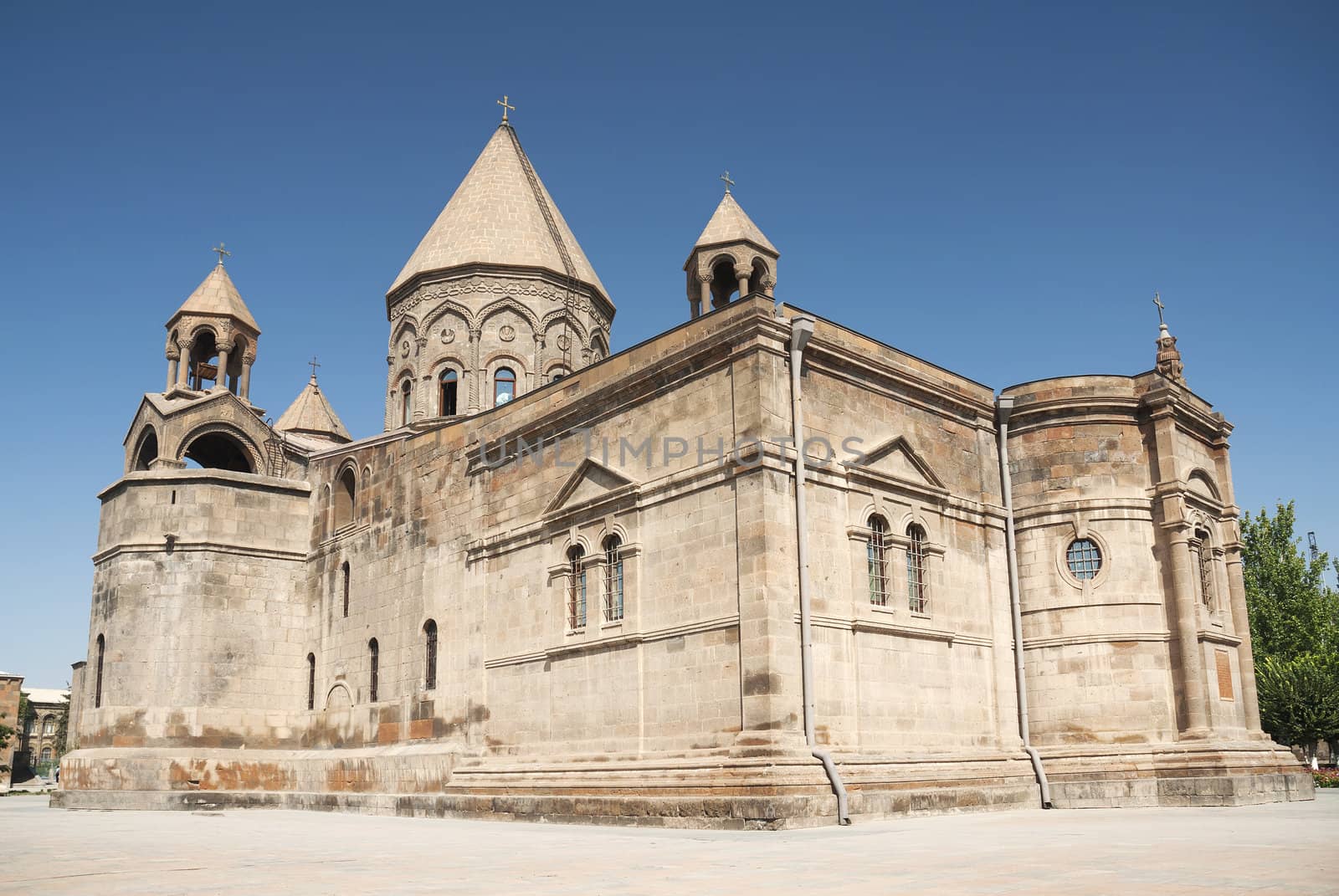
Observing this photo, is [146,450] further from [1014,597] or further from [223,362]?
[1014,597]

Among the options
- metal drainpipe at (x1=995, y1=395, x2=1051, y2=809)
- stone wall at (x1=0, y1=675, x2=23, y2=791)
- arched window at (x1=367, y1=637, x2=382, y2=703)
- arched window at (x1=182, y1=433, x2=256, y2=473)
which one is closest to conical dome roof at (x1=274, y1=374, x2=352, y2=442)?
arched window at (x1=182, y1=433, x2=256, y2=473)

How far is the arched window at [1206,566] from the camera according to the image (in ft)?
72.4

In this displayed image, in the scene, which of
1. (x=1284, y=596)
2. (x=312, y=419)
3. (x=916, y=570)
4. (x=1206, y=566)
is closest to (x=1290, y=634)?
(x=1284, y=596)

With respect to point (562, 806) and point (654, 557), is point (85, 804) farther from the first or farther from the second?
point (654, 557)

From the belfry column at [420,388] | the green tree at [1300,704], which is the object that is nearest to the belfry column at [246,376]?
the belfry column at [420,388]

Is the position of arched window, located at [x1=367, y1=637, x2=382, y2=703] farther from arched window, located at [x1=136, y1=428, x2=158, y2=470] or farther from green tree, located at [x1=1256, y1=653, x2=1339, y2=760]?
green tree, located at [x1=1256, y1=653, x2=1339, y2=760]

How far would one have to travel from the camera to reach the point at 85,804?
1006 inches

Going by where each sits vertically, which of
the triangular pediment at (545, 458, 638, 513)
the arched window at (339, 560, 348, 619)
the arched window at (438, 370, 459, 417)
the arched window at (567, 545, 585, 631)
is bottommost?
the arched window at (567, 545, 585, 631)

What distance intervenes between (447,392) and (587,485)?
11.2m

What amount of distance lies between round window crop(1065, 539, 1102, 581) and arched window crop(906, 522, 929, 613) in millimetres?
3671

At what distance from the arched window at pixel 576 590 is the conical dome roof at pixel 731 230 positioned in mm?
8044

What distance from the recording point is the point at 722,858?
1092 cm

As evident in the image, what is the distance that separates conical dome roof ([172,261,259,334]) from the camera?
3116 cm

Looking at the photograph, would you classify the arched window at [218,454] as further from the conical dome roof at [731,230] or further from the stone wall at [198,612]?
the conical dome roof at [731,230]
